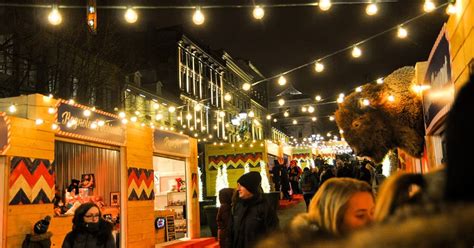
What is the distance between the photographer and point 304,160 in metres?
37.6

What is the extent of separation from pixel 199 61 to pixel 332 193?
135ft

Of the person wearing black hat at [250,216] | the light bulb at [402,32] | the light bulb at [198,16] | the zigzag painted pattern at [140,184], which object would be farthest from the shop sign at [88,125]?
the light bulb at [402,32]

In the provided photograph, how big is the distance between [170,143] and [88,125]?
155 inches

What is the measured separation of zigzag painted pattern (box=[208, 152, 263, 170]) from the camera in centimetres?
2514

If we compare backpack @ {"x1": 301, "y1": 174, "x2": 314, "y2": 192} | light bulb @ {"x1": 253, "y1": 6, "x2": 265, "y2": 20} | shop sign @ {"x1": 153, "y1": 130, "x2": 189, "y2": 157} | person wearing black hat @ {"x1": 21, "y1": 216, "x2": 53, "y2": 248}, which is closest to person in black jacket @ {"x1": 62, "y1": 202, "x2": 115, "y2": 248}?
person wearing black hat @ {"x1": 21, "y1": 216, "x2": 53, "y2": 248}

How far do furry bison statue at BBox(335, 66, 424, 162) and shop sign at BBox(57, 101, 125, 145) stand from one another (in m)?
5.36

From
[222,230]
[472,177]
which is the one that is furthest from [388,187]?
[222,230]

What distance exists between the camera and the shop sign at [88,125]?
361 inches

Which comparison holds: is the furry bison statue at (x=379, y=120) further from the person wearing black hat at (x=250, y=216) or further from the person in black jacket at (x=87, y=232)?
the person in black jacket at (x=87, y=232)

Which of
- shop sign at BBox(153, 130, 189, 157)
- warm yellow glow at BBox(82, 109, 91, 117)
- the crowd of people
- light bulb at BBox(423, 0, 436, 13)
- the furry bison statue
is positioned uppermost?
light bulb at BBox(423, 0, 436, 13)

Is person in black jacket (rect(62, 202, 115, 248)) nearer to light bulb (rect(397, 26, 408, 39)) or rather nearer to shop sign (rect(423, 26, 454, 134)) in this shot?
shop sign (rect(423, 26, 454, 134))

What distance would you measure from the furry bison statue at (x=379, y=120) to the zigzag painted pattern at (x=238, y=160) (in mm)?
18608

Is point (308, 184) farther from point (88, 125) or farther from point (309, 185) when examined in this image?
point (88, 125)

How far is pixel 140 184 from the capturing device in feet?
39.3
